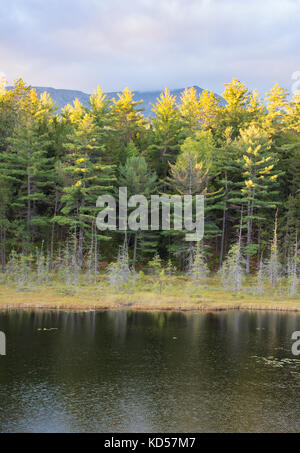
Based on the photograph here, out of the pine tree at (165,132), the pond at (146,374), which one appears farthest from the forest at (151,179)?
the pond at (146,374)

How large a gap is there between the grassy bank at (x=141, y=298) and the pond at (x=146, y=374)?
2.71 m

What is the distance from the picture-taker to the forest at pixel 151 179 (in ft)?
153

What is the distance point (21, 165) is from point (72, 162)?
5464 millimetres

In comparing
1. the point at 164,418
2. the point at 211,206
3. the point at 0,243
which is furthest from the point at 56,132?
the point at 164,418

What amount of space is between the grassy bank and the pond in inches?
107

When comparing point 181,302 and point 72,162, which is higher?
point 72,162

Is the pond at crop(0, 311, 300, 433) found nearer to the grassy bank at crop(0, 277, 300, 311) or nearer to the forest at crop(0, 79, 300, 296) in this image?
the grassy bank at crop(0, 277, 300, 311)

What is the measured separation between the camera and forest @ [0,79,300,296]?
46562 mm

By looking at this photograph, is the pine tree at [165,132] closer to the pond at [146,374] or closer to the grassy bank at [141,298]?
the grassy bank at [141,298]

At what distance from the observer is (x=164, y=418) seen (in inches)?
645

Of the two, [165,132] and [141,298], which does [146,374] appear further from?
[165,132]

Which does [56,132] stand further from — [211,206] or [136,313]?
[136,313]
